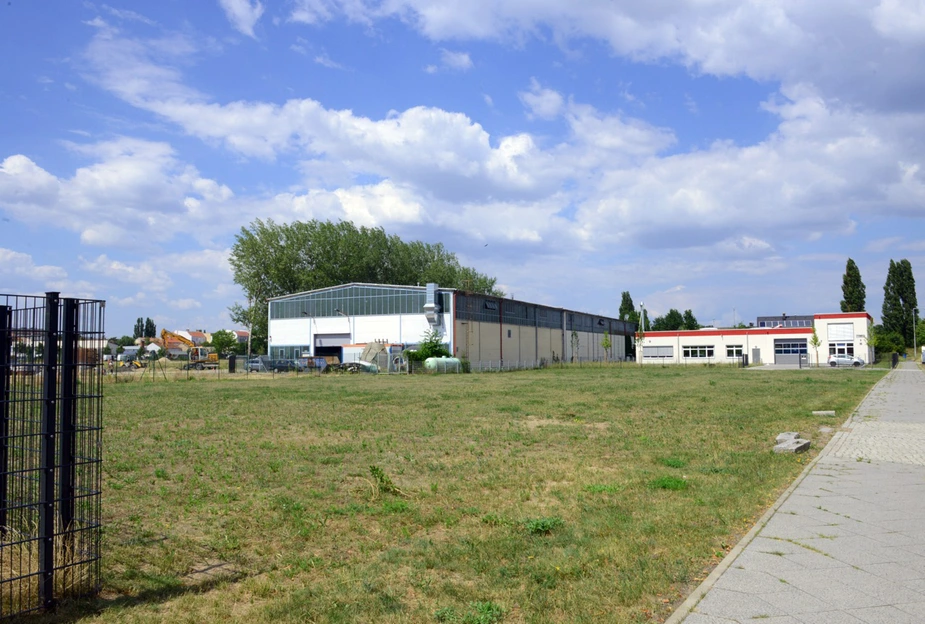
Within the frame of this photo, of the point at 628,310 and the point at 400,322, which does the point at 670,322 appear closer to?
the point at 628,310

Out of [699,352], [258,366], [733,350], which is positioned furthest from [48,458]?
[699,352]

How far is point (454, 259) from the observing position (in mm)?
112250

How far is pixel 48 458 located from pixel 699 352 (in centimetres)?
9131

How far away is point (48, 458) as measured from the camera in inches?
196

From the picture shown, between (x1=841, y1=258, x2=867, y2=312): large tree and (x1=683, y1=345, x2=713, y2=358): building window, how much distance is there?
2439 centimetres

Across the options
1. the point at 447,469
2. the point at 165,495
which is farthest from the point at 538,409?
the point at 165,495

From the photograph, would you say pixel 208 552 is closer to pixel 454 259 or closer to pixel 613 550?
pixel 613 550

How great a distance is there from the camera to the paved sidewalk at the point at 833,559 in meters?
4.88

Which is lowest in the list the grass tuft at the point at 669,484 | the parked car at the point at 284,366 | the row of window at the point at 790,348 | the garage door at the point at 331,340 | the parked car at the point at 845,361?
the parked car at the point at 845,361

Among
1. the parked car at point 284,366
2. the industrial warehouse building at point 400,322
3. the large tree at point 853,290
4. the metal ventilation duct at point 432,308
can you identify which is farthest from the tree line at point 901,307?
the parked car at point 284,366

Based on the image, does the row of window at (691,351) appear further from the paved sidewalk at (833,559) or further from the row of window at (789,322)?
the paved sidewalk at (833,559)

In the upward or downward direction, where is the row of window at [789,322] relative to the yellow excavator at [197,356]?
upward

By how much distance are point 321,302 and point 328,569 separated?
62.1m

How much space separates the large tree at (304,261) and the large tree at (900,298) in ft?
248
